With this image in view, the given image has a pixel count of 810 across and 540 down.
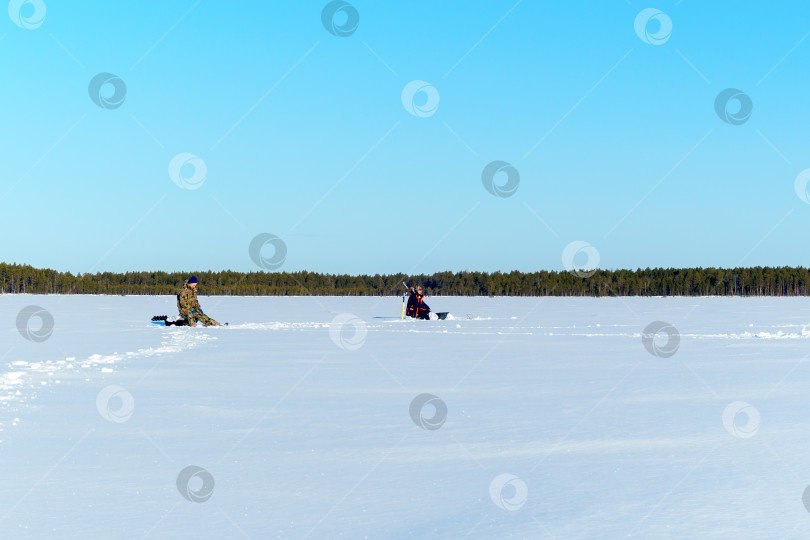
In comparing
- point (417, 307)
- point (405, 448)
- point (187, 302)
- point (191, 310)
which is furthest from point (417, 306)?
point (405, 448)

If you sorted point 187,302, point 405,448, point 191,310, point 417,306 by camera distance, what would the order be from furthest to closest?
point 417,306 → point 191,310 → point 187,302 → point 405,448

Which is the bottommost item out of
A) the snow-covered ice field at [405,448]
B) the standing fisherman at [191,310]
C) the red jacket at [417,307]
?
the snow-covered ice field at [405,448]

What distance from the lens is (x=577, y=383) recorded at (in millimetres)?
10758

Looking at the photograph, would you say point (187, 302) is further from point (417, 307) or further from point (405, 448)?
point (405, 448)

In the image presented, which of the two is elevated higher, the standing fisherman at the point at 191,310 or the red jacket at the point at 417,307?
the red jacket at the point at 417,307

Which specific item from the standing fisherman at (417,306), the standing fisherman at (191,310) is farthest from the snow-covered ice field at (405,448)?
the standing fisherman at (417,306)

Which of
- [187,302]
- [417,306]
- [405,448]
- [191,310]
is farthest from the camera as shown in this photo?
[417,306]

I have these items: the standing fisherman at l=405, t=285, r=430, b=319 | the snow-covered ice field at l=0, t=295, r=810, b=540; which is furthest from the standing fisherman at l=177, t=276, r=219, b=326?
the snow-covered ice field at l=0, t=295, r=810, b=540

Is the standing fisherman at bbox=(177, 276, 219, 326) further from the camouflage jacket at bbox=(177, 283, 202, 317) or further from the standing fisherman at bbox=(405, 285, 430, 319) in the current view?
the standing fisherman at bbox=(405, 285, 430, 319)

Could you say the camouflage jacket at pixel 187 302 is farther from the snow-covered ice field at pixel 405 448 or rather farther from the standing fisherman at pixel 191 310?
the snow-covered ice field at pixel 405 448

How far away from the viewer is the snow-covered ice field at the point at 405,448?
473 cm

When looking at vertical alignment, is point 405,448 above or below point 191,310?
below

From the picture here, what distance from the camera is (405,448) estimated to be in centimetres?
665

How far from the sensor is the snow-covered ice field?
4.73 metres
